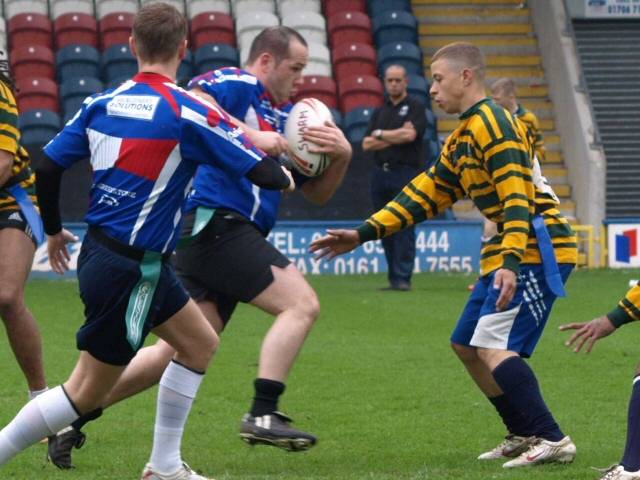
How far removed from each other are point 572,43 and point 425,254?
6.26 metres

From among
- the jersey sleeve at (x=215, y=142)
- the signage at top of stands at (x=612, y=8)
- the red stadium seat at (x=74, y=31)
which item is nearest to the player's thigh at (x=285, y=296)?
the jersey sleeve at (x=215, y=142)

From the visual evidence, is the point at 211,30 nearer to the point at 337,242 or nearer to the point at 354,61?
the point at 354,61

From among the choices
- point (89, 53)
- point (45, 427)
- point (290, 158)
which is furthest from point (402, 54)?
point (45, 427)

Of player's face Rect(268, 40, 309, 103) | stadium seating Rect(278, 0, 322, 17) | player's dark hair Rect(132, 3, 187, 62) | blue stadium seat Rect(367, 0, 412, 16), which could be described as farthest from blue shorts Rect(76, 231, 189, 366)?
blue stadium seat Rect(367, 0, 412, 16)

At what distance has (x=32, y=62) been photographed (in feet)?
69.8

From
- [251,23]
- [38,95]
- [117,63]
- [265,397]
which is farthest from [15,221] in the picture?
[251,23]

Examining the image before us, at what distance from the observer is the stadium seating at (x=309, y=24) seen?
74.2ft

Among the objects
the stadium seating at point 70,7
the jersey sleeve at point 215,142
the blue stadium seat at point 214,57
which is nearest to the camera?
the jersey sleeve at point 215,142

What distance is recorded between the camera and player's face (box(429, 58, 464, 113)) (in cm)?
675

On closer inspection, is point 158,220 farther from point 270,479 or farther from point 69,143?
point 270,479

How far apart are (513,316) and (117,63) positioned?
15.5 m

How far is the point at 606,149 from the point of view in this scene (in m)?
22.8

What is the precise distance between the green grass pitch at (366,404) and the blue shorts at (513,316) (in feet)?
1.84

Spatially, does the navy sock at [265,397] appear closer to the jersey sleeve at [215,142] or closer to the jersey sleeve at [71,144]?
the jersey sleeve at [215,142]
